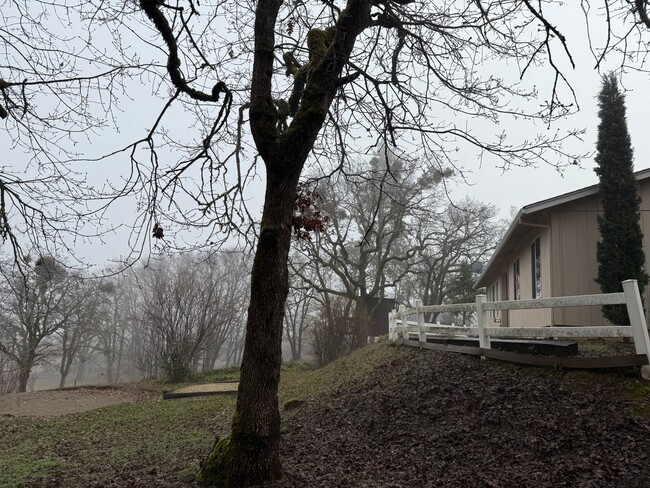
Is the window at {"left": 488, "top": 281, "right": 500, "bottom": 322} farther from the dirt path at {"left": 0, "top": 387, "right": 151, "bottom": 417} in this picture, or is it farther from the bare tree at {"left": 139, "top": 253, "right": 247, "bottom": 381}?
the dirt path at {"left": 0, "top": 387, "right": 151, "bottom": 417}

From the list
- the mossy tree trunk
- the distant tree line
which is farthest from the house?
the mossy tree trunk

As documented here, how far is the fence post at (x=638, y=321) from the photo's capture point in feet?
17.9

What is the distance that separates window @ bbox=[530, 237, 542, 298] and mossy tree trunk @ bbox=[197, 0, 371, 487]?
10.1 m

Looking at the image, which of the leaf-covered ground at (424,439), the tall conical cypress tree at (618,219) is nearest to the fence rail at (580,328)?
the leaf-covered ground at (424,439)

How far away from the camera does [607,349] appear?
29.9 feet

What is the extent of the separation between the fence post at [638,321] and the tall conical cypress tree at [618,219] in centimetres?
617

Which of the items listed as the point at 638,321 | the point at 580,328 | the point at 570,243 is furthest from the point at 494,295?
the point at 638,321

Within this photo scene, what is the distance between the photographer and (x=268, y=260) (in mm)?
5113

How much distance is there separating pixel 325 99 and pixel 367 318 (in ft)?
55.4

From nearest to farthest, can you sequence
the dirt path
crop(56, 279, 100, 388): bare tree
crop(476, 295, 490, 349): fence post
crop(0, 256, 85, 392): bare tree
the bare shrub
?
crop(476, 295, 490, 349): fence post, the dirt path, the bare shrub, crop(0, 256, 85, 392): bare tree, crop(56, 279, 100, 388): bare tree

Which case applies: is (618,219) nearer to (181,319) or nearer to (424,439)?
(424,439)

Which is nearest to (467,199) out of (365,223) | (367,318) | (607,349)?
(365,223)

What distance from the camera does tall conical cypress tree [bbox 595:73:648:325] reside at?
11242mm

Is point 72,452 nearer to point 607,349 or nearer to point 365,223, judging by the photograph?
point 607,349
